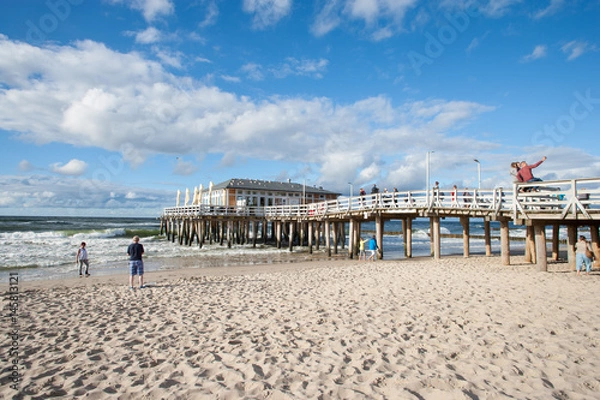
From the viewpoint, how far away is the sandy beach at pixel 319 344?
3955 mm

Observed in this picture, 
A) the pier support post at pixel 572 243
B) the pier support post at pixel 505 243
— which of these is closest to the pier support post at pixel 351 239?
the pier support post at pixel 505 243

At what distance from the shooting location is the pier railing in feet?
33.6

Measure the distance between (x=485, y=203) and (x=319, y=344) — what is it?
38.6ft

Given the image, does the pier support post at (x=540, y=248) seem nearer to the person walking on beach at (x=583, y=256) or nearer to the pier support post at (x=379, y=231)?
the person walking on beach at (x=583, y=256)

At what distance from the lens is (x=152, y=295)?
30.8 ft

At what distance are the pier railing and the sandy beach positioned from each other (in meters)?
2.52

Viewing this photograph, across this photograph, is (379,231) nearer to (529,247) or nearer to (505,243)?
(505,243)

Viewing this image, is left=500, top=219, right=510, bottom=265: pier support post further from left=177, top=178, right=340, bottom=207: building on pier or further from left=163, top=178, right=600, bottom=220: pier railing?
left=177, top=178, right=340, bottom=207: building on pier

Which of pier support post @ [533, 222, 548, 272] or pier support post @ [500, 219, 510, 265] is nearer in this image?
pier support post @ [533, 222, 548, 272]

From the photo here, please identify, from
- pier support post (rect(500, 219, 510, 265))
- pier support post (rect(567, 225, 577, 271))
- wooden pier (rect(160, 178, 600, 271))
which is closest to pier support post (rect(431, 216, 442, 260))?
wooden pier (rect(160, 178, 600, 271))

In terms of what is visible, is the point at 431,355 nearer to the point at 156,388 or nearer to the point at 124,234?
the point at 156,388

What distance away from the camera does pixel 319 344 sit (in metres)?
5.23

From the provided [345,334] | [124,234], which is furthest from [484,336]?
[124,234]

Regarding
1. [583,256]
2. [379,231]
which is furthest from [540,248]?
[379,231]
